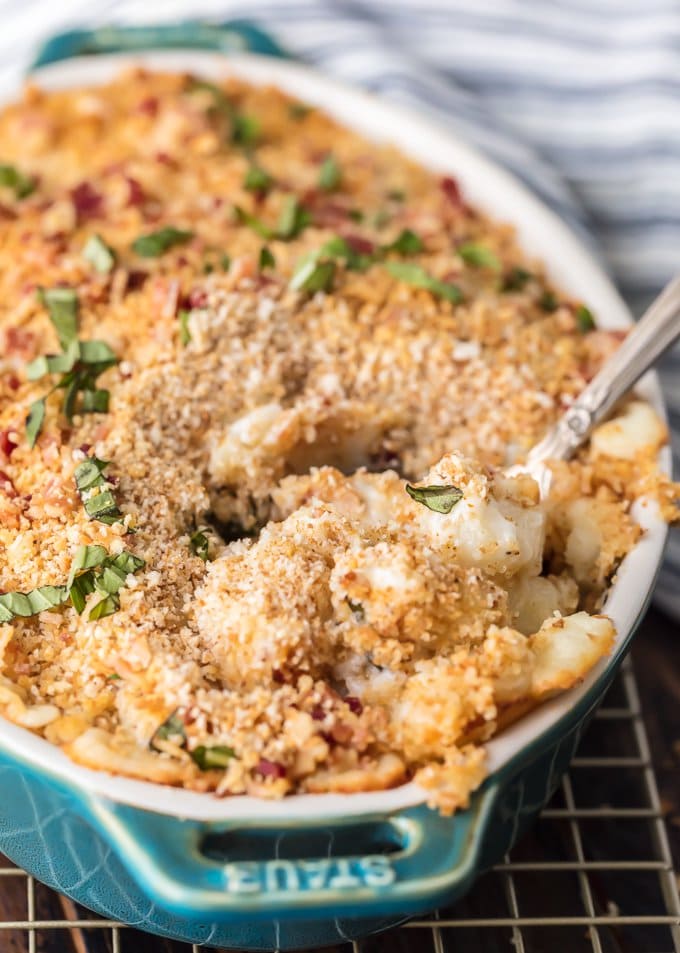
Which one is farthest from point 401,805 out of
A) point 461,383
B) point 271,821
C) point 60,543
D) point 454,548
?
point 461,383

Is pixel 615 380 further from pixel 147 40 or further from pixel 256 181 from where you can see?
pixel 147 40

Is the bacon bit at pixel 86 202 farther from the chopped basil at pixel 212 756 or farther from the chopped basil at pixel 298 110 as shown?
the chopped basil at pixel 212 756

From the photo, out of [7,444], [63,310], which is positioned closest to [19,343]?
[63,310]

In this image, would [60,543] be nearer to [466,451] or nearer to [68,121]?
[466,451]

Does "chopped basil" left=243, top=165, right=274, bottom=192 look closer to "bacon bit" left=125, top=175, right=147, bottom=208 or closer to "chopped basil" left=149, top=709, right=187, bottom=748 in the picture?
"bacon bit" left=125, top=175, right=147, bottom=208

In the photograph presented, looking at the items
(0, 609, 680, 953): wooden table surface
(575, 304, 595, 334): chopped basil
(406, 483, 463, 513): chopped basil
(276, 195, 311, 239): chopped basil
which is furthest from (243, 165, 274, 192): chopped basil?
(0, 609, 680, 953): wooden table surface

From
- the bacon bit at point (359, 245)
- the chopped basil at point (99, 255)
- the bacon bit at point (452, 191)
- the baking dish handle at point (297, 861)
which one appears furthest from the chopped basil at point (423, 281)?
the baking dish handle at point (297, 861)
